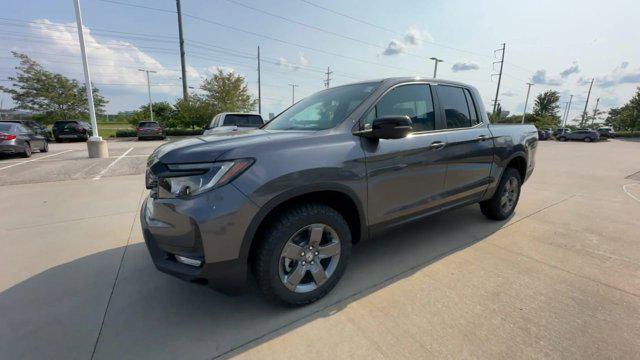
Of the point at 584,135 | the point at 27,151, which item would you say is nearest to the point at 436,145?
the point at 27,151

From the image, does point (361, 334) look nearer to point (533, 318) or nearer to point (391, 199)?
point (391, 199)

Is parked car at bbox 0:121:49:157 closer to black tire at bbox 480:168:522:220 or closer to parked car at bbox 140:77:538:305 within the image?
parked car at bbox 140:77:538:305

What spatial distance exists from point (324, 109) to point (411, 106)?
86cm

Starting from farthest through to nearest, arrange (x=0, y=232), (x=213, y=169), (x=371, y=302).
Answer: (x=0, y=232) < (x=371, y=302) < (x=213, y=169)

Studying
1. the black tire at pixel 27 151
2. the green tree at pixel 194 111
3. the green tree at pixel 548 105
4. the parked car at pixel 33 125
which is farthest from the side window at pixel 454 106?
the green tree at pixel 548 105

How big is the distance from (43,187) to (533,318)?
8.26 meters

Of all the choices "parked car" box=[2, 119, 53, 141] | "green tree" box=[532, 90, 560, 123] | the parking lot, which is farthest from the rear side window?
"green tree" box=[532, 90, 560, 123]

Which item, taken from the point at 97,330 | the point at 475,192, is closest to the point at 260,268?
the point at 97,330

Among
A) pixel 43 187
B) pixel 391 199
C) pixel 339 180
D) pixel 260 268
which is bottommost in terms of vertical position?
pixel 43 187

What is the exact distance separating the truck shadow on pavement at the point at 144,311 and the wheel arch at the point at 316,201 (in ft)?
1.63

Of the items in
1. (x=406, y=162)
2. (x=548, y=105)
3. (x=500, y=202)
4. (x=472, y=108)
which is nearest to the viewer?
(x=406, y=162)

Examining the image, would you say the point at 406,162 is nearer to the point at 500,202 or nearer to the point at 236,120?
the point at 500,202

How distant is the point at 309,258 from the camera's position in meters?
2.34

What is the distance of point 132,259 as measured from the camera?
125 inches
